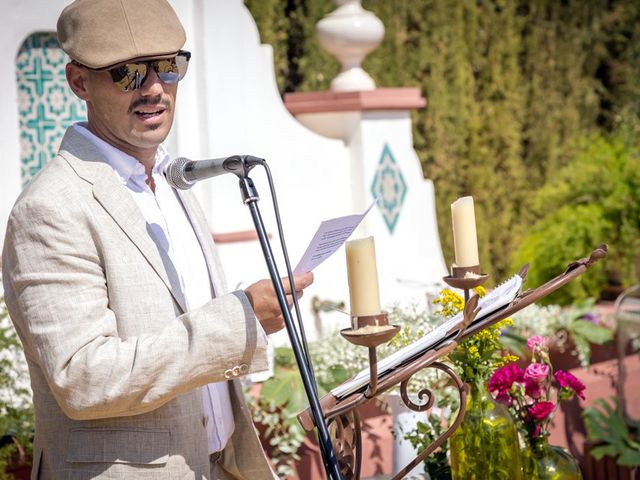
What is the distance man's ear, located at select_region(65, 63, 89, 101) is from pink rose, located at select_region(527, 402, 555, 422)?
162cm

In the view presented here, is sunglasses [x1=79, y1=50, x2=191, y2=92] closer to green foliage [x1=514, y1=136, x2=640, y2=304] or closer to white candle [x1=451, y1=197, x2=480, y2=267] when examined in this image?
white candle [x1=451, y1=197, x2=480, y2=267]

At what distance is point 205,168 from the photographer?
6.44 ft

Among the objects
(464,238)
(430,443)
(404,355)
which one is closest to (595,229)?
(430,443)

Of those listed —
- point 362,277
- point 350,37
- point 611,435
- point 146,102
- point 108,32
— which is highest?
point 350,37

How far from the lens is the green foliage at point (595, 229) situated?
6758 mm

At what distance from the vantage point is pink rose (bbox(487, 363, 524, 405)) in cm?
293

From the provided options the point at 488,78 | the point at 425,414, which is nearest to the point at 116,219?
the point at 425,414

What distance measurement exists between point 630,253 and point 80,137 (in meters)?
5.40

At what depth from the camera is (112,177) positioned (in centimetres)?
Answer: 215

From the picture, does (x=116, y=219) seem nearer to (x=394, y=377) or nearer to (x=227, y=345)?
(x=227, y=345)

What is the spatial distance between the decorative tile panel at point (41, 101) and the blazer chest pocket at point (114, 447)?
2.74 metres

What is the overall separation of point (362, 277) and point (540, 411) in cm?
132

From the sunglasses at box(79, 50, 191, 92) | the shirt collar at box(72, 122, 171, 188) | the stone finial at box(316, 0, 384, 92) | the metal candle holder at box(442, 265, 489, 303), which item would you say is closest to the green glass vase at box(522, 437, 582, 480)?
the metal candle holder at box(442, 265, 489, 303)

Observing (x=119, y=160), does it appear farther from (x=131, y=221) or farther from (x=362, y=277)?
(x=362, y=277)
